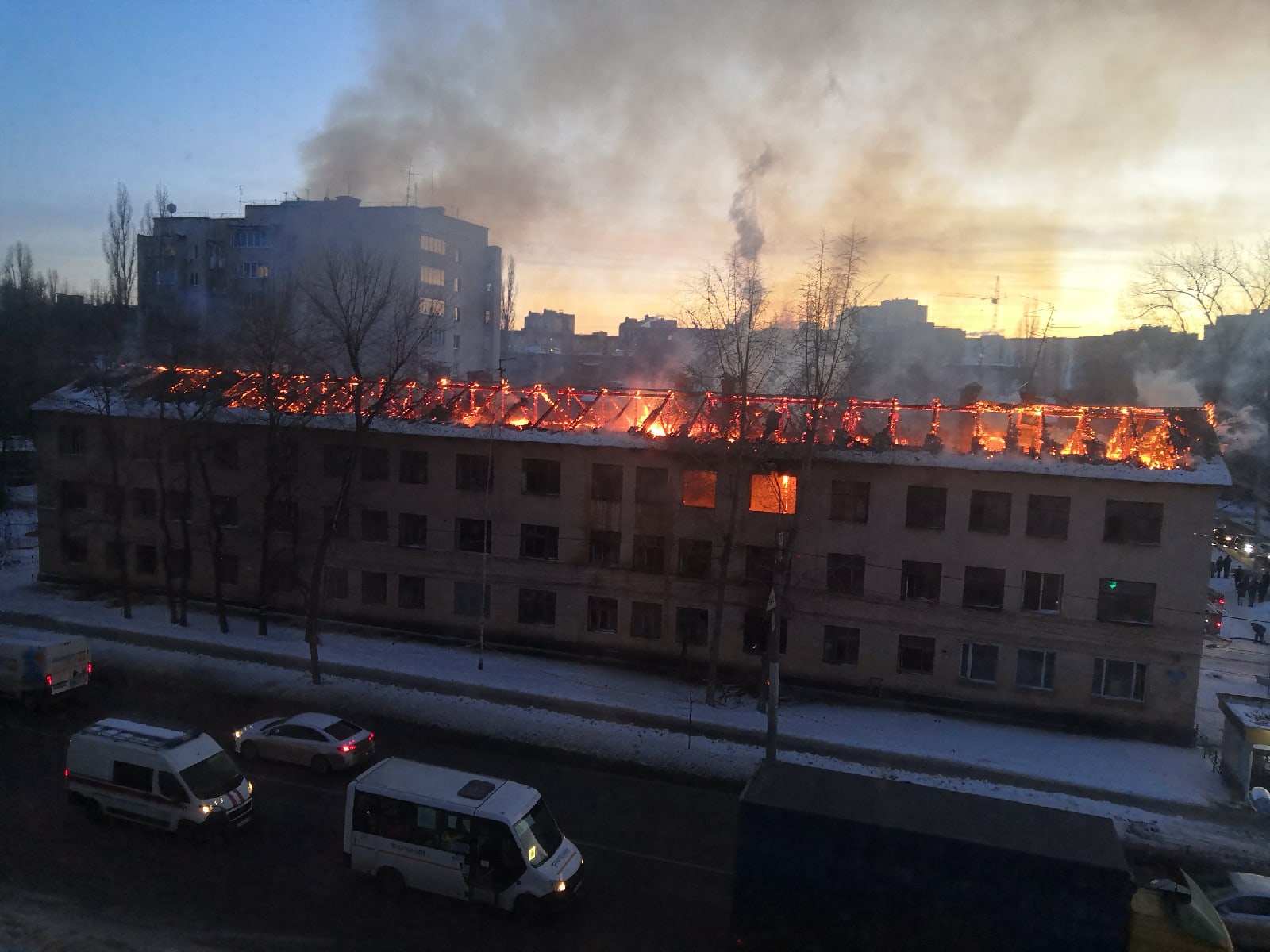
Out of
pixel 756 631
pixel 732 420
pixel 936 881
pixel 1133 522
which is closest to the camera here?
pixel 936 881

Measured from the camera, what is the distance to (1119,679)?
54.4 feet

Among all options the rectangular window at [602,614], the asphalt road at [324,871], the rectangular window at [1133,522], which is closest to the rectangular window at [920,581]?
the rectangular window at [1133,522]

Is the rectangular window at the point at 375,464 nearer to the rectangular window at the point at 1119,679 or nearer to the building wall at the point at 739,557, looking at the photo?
the building wall at the point at 739,557

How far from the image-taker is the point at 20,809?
10805 mm

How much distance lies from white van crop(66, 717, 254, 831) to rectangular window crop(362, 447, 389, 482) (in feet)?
35.1

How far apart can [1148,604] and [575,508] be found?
1199 cm

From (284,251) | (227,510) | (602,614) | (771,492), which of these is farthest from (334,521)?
(284,251)

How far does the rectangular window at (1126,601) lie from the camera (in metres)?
16.4

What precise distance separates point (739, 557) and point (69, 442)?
1914cm

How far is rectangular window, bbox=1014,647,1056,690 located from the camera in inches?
667

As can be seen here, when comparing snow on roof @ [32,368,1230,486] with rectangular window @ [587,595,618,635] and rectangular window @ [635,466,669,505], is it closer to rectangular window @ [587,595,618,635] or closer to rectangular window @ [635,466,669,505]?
rectangular window @ [635,466,669,505]

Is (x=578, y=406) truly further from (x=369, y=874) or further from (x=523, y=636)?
(x=369, y=874)

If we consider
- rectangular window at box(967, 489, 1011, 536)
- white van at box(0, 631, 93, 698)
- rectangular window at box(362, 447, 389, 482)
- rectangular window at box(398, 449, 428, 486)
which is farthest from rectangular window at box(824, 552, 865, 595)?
white van at box(0, 631, 93, 698)

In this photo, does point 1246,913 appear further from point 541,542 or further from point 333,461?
point 333,461
